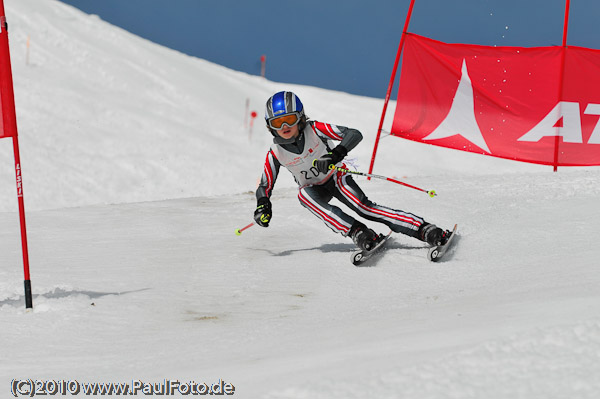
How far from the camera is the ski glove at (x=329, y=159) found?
16.9 feet

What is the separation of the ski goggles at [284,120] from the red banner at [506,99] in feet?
13.9

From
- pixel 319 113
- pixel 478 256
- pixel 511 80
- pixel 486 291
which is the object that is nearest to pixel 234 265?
Result: pixel 478 256

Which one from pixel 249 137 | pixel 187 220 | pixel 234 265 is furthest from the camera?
pixel 249 137

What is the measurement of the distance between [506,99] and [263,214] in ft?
15.8

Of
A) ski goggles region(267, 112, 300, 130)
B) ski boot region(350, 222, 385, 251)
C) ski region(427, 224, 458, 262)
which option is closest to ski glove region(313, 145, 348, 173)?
ski goggles region(267, 112, 300, 130)

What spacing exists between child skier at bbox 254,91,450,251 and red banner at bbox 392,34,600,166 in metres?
3.78

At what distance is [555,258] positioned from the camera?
4441 mm

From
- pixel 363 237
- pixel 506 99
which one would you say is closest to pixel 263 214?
pixel 363 237

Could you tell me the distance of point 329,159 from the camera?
519cm

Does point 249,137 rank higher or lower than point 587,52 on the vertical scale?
lower

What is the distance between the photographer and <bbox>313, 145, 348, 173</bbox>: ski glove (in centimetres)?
516

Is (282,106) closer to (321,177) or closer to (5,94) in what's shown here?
(321,177)

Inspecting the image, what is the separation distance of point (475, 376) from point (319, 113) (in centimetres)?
2529

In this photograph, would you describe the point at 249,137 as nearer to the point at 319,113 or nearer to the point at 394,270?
the point at 319,113
